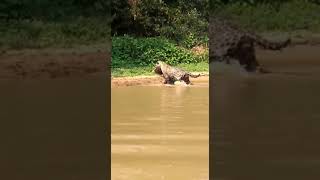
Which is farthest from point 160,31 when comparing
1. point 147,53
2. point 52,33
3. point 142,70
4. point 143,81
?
point 143,81

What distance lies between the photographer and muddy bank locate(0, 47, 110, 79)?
31.5ft

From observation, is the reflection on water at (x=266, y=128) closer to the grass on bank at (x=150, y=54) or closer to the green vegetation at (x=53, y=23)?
the grass on bank at (x=150, y=54)

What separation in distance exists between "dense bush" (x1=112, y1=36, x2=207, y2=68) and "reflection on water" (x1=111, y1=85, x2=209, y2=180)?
Result: 5.32m

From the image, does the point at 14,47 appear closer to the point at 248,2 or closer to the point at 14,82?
the point at 14,82

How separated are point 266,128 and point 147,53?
8605 millimetres

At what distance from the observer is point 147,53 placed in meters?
13.6

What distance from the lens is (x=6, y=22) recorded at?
46.1 ft

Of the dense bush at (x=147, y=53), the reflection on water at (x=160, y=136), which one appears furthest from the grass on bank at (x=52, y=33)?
the reflection on water at (x=160, y=136)

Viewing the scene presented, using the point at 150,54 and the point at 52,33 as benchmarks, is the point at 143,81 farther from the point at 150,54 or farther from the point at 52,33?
the point at 52,33

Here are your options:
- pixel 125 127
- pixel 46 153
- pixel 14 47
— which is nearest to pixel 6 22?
pixel 14 47

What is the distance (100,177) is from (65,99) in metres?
3.16

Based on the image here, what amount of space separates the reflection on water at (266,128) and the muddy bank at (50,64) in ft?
7.61

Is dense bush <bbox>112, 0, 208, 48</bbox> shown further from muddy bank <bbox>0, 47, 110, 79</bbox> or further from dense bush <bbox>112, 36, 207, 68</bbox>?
muddy bank <bbox>0, 47, 110, 79</bbox>

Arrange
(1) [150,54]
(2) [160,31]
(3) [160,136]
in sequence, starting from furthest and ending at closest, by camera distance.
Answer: (2) [160,31]
(1) [150,54]
(3) [160,136]
